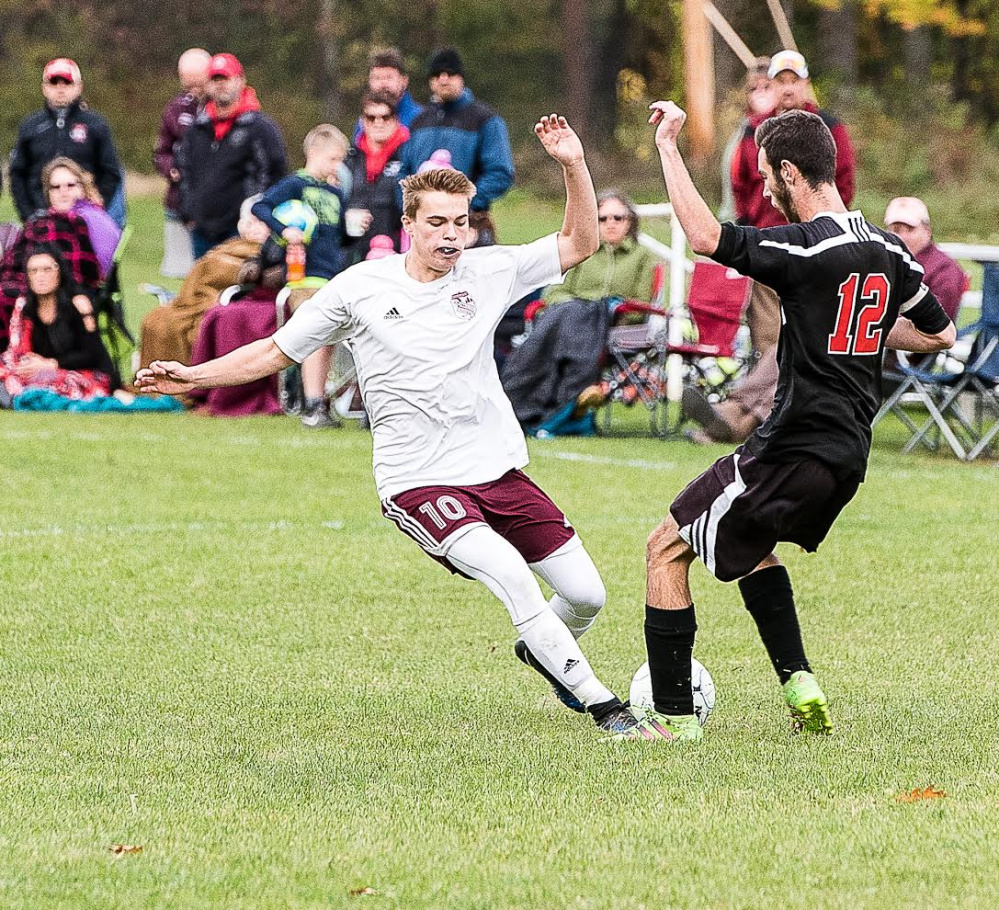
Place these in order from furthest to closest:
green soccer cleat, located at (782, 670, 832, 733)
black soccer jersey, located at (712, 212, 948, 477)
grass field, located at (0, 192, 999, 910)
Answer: green soccer cleat, located at (782, 670, 832, 733) → black soccer jersey, located at (712, 212, 948, 477) → grass field, located at (0, 192, 999, 910)

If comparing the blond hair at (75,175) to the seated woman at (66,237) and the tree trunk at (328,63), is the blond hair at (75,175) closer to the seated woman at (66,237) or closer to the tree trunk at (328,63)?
the seated woman at (66,237)

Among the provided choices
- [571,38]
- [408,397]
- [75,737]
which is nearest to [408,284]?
[408,397]

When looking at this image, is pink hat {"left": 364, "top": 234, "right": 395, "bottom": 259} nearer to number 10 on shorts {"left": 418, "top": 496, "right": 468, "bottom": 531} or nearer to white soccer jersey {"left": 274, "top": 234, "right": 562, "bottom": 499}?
white soccer jersey {"left": 274, "top": 234, "right": 562, "bottom": 499}

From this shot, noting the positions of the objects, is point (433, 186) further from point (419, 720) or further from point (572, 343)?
point (572, 343)

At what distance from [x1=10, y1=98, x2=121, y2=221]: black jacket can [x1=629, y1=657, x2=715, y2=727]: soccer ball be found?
35.0 ft

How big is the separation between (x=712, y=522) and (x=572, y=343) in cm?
780

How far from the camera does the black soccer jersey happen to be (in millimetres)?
5305

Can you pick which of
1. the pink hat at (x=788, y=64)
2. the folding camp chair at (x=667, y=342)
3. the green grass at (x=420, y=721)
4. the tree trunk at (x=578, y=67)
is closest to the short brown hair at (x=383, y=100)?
the folding camp chair at (x=667, y=342)

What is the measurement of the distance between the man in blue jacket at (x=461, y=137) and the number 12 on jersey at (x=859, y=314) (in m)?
8.25

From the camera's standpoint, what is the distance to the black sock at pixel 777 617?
5816 mm

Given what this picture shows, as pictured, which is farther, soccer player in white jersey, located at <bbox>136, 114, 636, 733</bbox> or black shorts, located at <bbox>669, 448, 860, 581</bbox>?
soccer player in white jersey, located at <bbox>136, 114, 636, 733</bbox>

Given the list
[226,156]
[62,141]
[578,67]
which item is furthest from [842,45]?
[62,141]

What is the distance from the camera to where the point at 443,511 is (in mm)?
5828

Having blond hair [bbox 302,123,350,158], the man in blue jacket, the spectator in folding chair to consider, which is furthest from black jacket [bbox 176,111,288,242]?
the man in blue jacket
